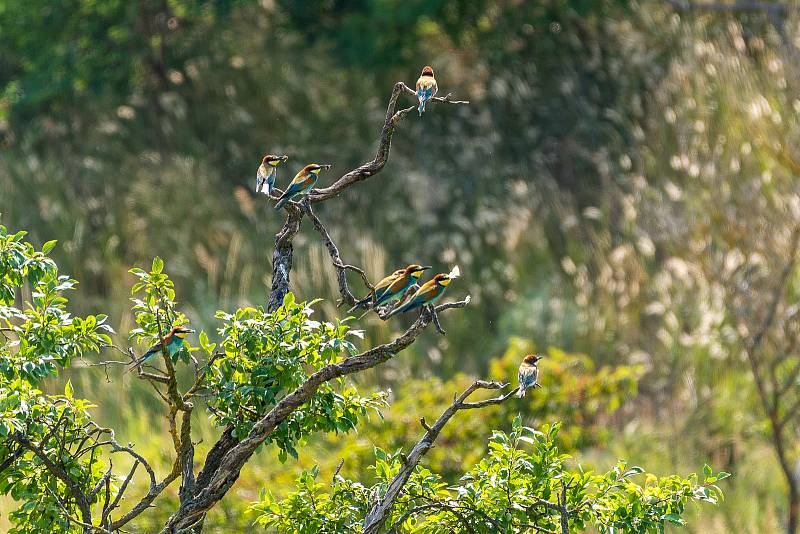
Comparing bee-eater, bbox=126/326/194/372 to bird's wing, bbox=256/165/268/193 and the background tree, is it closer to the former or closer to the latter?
the background tree

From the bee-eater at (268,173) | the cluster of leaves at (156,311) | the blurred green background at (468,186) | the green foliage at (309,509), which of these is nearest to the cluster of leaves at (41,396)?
the cluster of leaves at (156,311)

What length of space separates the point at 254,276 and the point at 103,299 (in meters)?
1.95

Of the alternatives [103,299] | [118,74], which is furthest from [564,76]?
[103,299]

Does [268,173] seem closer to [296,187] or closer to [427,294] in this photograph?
[296,187]

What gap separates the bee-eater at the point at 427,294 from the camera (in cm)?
446

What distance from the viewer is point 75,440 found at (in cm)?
482

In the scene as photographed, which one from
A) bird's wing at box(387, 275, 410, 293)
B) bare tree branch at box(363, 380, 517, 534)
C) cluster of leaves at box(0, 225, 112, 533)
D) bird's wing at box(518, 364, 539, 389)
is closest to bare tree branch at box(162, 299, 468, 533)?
bird's wing at box(387, 275, 410, 293)

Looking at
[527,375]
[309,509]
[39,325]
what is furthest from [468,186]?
[39,325]

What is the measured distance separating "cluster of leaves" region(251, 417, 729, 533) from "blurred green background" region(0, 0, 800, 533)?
395cm

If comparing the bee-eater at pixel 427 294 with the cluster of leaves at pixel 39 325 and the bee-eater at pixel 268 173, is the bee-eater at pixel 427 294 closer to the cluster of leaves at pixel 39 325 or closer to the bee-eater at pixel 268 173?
the bee-eater at pixel 268 173

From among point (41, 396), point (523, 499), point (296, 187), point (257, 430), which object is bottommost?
point (523, 499)

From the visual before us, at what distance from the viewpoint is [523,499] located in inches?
186

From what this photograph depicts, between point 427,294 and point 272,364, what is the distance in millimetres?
652

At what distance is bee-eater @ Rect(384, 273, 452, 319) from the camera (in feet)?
14.6
